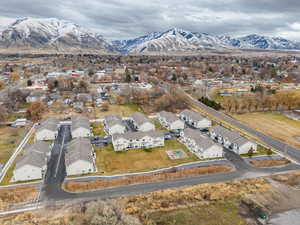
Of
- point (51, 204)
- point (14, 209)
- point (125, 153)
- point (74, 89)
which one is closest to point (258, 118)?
point (125, 153)

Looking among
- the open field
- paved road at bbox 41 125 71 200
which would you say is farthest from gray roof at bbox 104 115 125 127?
the open field

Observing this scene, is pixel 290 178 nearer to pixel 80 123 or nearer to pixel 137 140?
pixel 137 140

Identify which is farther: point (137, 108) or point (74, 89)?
point (74, 89)

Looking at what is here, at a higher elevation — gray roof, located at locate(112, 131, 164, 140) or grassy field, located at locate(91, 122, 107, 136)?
gray roof, located at locate(112, 131, 164, 140)

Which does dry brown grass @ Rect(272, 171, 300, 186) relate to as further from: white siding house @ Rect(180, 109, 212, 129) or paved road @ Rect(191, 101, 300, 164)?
white siding house @ Rect(180, 109, 212, 129)

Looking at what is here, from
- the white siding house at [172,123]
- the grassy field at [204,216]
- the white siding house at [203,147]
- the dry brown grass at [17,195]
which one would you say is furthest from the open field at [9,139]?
the white siding house at [203,147]

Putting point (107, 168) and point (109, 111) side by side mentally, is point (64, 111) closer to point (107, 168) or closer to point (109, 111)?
point (109, 111)

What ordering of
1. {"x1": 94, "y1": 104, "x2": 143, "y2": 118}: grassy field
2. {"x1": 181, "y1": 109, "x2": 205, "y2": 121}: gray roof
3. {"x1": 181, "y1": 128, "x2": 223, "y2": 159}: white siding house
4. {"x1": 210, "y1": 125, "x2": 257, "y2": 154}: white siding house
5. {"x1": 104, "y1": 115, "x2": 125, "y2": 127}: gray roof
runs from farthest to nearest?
{"x1": 94, "y1": 104, "x2": 143, "y2": 118}: grassy field
{"x1": 181, "y1": 109, "x2": 205, "y2": 121}: gray roof
{"x1": 104, "y1": 115, "x2": 125, "y2": 127}: gray roof
{"x1": 210, "y1": 125, "x2": 257, "y2": 154}: white siding house
{"x1": 181, "y1": 128, "x2": 223, "y2": 159}: white siding house

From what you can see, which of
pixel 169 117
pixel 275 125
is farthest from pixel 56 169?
pixel 275 125
